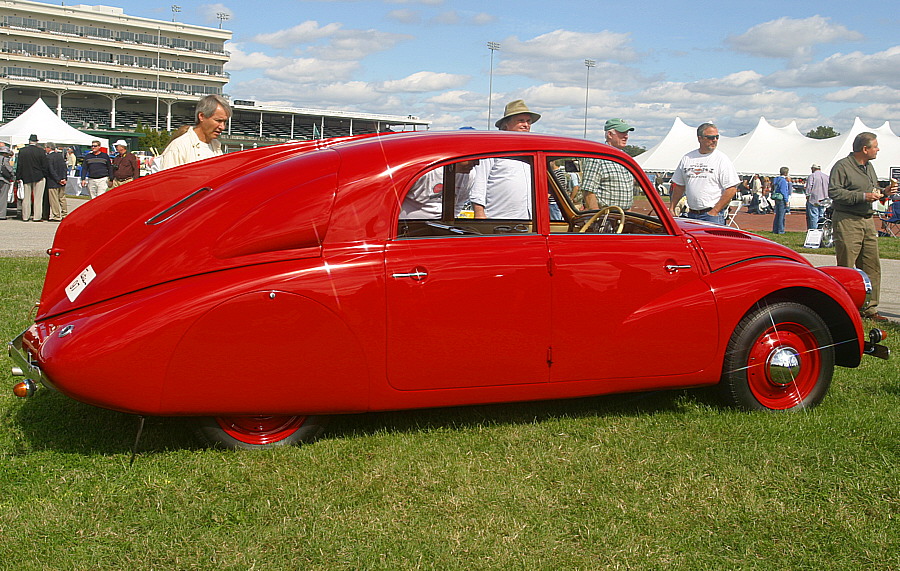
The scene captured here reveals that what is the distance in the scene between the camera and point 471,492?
3.70 metres

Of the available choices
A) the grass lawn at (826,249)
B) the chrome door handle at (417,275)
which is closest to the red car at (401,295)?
the chrome door handle at (417,275)

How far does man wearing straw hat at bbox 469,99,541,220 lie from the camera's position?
4505 mm

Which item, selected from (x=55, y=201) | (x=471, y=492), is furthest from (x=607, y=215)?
(x=55, y=201)

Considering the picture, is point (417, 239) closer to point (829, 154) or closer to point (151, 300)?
point (151, 300)

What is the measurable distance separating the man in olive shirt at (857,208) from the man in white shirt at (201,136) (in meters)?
5.81

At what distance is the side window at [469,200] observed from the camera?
4.37m

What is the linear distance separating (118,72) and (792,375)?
112333 millimetres

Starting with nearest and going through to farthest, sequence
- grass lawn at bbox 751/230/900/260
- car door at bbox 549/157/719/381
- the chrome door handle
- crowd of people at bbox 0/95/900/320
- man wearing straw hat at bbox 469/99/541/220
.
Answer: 1. the chrome door handle
2. car door at bbox 549/157/719/381
3. man wearing straw hat at bbox 469/99/541/220
4. crowd of people at bbox 0/95/900/320
5. grass lawn at bbox 751/230/900/260

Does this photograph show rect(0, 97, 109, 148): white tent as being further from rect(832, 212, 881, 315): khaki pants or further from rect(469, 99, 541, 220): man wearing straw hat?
rect(469, 99, 541, 220): man wearing straw hat

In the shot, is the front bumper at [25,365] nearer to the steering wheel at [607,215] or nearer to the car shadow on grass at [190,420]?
the car shadow on grass at [190,420]

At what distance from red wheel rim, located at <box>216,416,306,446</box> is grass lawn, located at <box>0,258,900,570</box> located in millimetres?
118

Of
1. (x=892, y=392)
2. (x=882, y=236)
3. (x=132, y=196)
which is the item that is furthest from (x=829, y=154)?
(x=132, y=196)

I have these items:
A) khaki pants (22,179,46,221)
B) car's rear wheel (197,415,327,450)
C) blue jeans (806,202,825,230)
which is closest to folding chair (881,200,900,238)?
blue jeans (806,202,825,230)

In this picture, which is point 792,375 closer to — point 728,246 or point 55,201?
point 728,246
